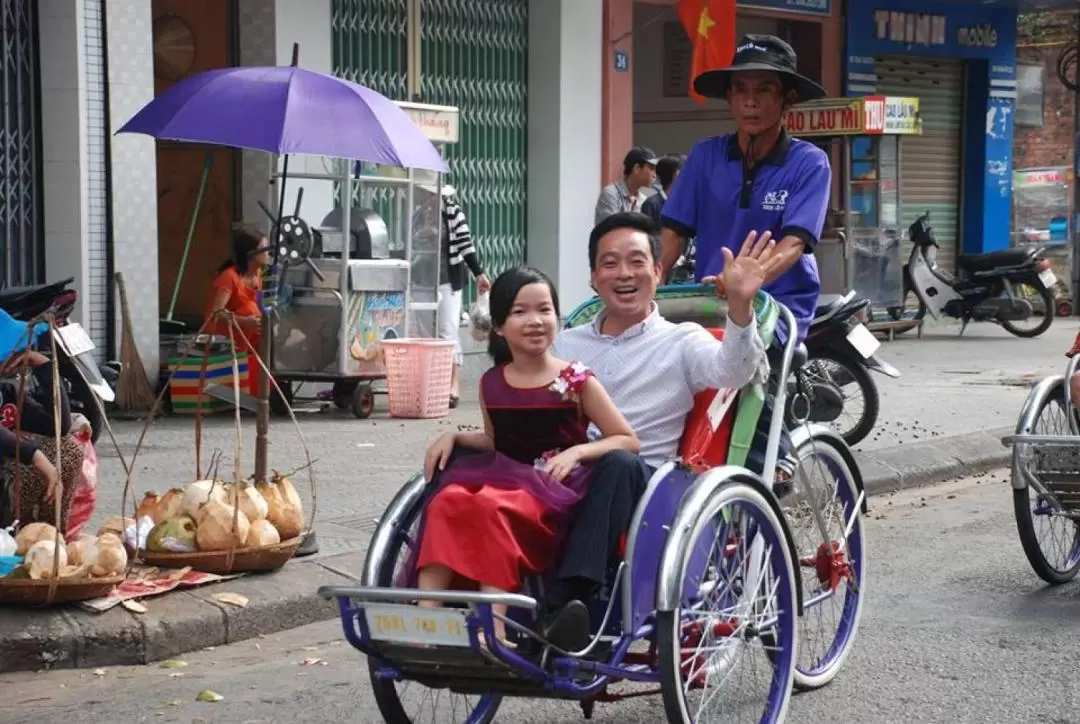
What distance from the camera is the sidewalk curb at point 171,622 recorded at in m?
5.43

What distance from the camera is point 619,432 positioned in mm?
4156

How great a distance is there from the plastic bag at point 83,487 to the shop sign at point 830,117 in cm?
1062

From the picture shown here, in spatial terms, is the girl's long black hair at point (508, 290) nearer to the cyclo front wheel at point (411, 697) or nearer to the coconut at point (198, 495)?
the cyclo front wheel at point (411, 697)

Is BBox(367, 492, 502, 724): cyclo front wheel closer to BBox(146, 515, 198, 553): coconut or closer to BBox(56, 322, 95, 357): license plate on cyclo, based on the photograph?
BBox(146, 515, 198, 553): coconut

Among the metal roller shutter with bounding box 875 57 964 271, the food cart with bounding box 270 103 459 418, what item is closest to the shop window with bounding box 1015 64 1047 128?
the metal roller shutter with bounding box 875 57 964 271

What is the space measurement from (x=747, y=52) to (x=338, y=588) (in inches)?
89.5

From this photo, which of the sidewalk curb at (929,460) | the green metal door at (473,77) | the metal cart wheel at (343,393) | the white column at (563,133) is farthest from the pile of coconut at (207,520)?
the white column at (563,133)

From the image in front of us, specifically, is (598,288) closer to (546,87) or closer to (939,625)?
(939,625)

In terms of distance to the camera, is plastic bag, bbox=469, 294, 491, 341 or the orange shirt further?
the orange shirt

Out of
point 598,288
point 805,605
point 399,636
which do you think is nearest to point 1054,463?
point 805,605

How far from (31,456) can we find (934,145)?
16.3m

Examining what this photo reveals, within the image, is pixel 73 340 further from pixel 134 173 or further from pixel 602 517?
pixel 602 517

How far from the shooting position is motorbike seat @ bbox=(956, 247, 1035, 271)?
17.2 m

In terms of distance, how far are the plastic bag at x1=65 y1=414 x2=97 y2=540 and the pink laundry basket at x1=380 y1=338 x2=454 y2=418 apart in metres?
3.99
